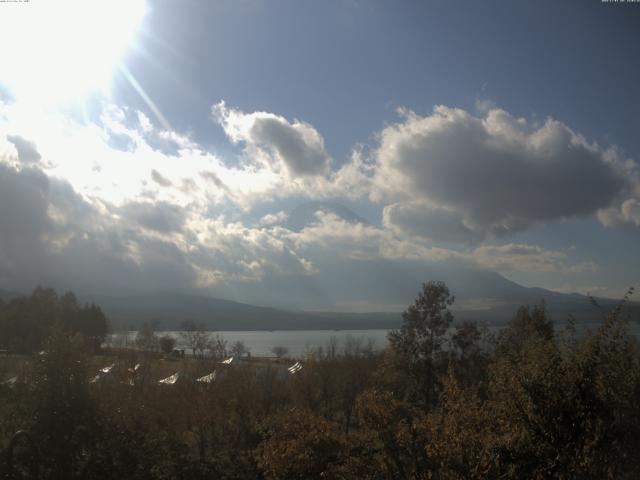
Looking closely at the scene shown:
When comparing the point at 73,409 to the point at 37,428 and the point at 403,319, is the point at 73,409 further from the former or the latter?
the point at 403,319

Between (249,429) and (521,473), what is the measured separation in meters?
19.9

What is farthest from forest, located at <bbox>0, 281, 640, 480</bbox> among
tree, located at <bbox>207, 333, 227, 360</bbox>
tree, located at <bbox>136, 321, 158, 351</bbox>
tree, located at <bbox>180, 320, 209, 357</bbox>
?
tree, located at <bbox>180, 320, 209, 357</bbox>

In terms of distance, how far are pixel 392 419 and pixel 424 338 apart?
2245 centimetres

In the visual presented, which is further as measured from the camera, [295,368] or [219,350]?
[295,368]

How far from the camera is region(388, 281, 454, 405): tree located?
34469mm

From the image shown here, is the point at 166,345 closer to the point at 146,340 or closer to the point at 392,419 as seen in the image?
the point at 146,340

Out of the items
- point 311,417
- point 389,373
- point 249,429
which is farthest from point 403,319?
point 311,417

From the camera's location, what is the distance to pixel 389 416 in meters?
13.1

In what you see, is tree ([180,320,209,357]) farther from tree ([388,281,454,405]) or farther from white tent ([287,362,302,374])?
tree ([388,281,454,405])

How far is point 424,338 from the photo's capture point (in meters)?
34.9

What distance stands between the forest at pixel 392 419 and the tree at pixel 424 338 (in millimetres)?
89

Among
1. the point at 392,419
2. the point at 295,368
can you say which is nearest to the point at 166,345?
the point at 295,368

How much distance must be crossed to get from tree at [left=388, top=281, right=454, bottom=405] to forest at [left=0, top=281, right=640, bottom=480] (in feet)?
0.29

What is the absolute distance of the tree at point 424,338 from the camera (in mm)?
34469
